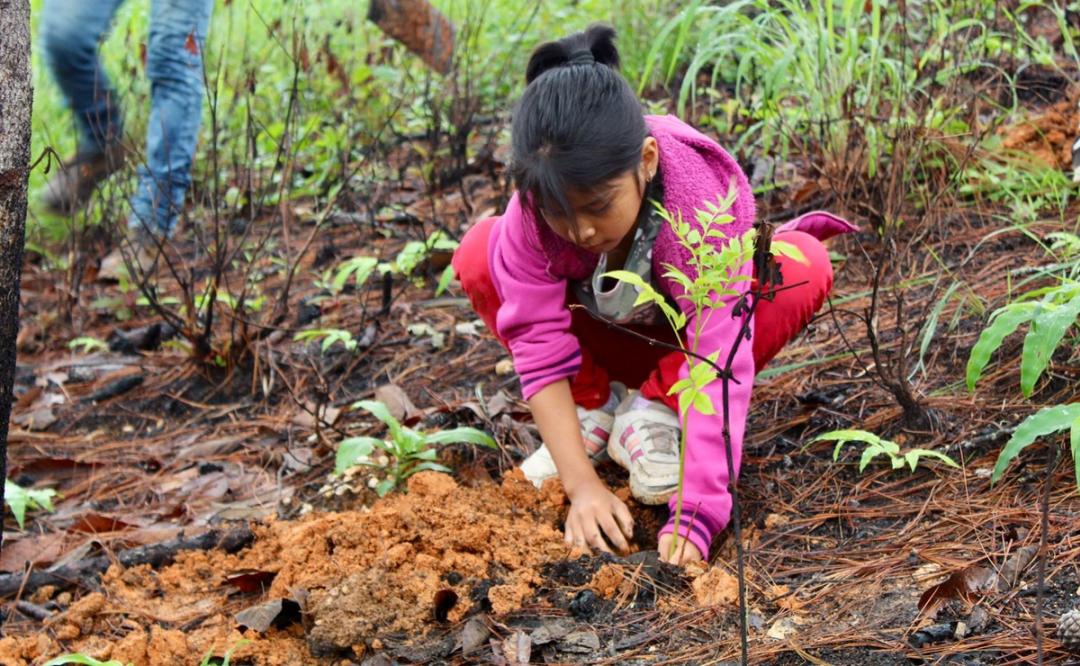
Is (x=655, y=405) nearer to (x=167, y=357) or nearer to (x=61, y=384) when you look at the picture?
(x=167, y=357)

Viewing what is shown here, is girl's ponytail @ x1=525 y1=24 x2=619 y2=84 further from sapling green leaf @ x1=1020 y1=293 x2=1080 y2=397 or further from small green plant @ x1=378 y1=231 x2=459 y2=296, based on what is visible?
small green plant @ x1=378 y1=231 x2=459 y2=296

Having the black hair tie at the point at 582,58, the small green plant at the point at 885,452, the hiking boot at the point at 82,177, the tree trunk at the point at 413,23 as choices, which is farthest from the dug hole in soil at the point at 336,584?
the tree trunk at the point at 413,23

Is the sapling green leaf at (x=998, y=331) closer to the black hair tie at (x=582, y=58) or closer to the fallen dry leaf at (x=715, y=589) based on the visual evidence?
the fallen dry leaf at (x=715, y=589)

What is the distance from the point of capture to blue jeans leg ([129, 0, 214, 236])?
4414mm

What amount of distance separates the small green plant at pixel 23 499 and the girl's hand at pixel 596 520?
1.46 meters

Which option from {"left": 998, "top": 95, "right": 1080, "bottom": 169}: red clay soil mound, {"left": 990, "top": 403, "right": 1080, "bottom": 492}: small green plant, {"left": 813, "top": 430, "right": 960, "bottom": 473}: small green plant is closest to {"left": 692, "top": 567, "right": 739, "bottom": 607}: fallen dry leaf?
{"left": 813, "top": 430, "right": 960, "bottom": 473}: small green plant

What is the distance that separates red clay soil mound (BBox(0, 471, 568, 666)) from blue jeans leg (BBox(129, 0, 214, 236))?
2.18 meters

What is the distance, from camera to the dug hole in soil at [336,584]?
7.01 ft

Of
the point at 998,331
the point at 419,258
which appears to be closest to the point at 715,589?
the point at 998,331

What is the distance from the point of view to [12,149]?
1909 millimetres

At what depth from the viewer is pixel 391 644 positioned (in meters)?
2.09

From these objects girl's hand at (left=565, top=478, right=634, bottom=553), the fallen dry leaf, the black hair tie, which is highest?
the black hair tie

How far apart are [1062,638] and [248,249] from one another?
375 cm

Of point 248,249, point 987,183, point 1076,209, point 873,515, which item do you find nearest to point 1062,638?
point 873,515
